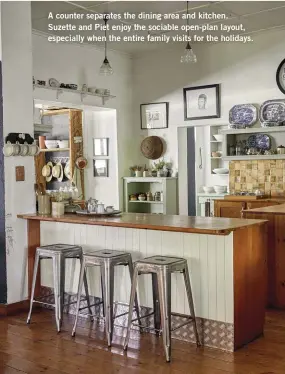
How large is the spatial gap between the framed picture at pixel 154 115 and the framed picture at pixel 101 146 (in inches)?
27.1

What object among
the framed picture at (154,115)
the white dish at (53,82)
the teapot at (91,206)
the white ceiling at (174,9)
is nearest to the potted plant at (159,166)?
the framed picture at (154,115)

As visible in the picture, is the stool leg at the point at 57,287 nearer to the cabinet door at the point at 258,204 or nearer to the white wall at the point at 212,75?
the cabinet door at the point at 258,204

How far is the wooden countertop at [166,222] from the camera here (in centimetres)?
377

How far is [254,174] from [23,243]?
3701 millimetres

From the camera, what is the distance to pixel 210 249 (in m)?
3.88

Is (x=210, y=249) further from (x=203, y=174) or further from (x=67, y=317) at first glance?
(x=203, y=174)

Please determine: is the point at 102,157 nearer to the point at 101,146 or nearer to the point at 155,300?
the point at 101,146

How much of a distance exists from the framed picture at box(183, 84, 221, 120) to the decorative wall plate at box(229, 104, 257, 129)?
264 mm

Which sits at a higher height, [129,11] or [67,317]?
[129,11]

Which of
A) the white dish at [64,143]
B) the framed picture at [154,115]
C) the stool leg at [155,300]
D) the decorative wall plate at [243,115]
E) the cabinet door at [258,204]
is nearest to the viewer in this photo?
the stool leg at [155,300]

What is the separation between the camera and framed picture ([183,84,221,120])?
7762 millimetres

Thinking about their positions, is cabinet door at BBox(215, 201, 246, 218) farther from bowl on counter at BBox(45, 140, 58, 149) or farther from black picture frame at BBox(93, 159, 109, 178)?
bowl on counter at BBox(45, 140, 58, 149)

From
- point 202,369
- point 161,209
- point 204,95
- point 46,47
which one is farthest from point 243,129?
point 202,369

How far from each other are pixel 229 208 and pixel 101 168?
2457 millimetres
